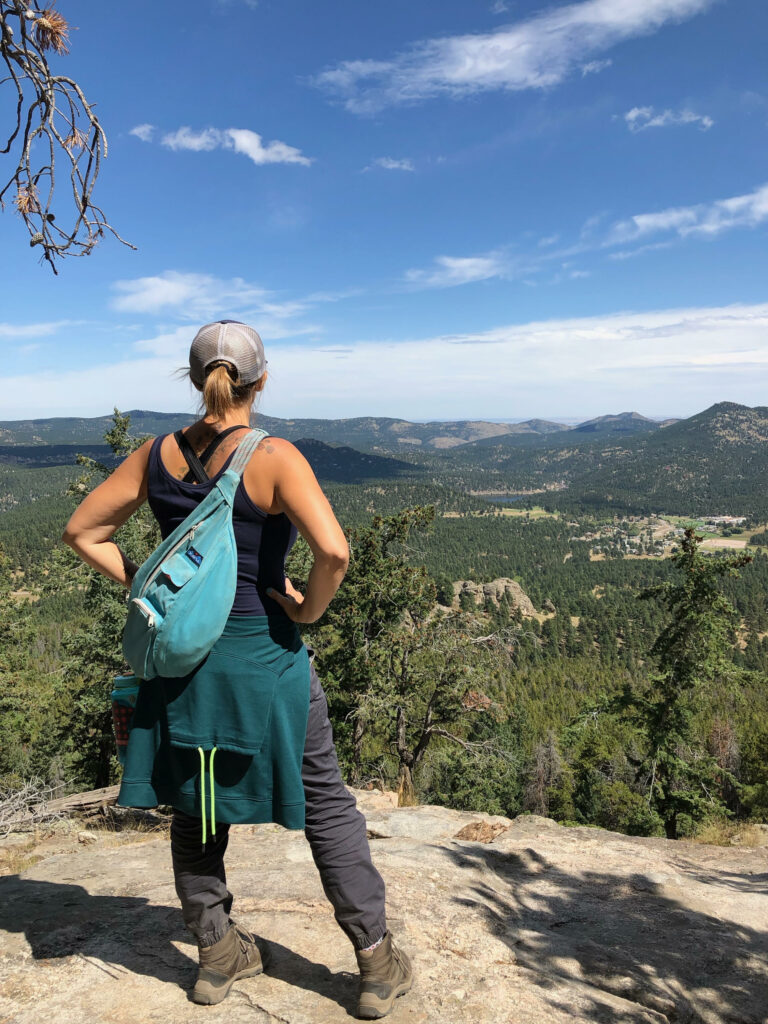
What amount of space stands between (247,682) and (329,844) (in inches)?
29.9

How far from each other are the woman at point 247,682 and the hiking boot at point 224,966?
23mm

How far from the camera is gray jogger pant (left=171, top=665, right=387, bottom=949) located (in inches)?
86.5

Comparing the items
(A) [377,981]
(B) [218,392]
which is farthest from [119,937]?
(B) [218,392]

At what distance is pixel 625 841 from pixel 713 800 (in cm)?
1044

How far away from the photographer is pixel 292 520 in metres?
1.94

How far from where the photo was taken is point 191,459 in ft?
6.56

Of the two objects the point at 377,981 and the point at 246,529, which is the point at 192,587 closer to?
the point at 246,529

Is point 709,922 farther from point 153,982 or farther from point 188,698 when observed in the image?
point 188,698

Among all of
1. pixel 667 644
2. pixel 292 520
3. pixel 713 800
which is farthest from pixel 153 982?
pixel 713 800

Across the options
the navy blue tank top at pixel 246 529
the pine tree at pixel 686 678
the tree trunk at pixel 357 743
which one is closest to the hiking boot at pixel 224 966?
the navy blue tank top at pixel 246 529

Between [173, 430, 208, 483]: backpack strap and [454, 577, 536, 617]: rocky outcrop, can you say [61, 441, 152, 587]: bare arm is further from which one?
[454, 577, 536, 617]: rocky outcrop

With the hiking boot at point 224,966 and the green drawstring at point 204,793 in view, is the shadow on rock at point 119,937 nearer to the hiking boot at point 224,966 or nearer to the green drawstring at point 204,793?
the hiking boot at point 224,966

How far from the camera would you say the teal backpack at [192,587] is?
1.86m

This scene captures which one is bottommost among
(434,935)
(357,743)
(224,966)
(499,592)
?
(499,592)
